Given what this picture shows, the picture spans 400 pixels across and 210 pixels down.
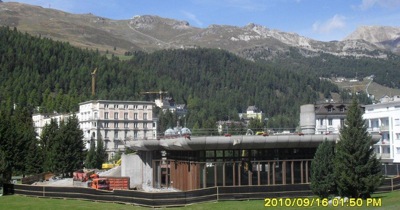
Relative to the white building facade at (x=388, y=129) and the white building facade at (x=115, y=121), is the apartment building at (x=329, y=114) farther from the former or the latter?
the white building facade at (x=115, y=121)

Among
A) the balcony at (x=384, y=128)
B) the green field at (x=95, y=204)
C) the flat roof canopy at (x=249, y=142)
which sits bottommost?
the green field at (x=95, y=204)

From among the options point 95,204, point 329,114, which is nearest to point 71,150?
point 95,204

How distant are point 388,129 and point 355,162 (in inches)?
1935

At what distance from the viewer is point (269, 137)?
2007 inches

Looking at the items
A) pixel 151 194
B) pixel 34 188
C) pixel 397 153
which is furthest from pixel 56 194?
pixel 397 153

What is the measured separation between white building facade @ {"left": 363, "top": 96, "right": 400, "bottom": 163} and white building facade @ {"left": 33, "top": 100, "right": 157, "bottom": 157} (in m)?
70.4

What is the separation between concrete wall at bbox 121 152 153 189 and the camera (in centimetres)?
7068

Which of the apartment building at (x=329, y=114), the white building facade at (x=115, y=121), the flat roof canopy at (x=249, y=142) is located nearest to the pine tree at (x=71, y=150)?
the flat roof canopy at (x=249, y=142)

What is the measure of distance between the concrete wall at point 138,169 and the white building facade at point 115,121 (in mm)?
71001

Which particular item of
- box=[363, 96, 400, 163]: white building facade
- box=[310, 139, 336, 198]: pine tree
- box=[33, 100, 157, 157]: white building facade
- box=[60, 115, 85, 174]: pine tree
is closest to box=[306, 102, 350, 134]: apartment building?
box=[363, 96, 400, 163]: white building facade

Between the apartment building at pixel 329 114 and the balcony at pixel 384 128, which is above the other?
the apartment building at pixel 329 114

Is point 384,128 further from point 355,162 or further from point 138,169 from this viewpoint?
point 355,162

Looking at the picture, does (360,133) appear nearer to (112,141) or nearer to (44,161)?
(44,161)

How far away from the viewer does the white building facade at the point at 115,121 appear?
5827 inches
